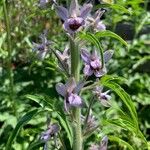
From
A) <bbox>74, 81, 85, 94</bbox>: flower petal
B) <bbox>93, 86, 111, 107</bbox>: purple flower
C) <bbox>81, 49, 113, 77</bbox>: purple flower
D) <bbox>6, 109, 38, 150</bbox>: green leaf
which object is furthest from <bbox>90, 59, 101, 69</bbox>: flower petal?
<bbox>6, 109, 38, 150</bbox>: green leaf

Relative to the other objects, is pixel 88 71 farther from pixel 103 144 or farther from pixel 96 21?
pixel 103 144

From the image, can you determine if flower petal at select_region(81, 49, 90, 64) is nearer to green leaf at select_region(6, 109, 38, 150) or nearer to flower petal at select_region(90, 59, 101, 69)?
flower petal at select_region(90, 59, 101, 69)

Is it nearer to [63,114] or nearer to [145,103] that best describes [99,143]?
[63,114]

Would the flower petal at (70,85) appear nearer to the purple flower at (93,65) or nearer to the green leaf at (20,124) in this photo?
the purple flower at (93,65)

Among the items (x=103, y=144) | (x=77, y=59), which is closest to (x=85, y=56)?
(x=77, y=59)

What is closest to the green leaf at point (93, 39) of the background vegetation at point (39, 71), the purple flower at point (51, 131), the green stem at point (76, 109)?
the green stem at point (76, 109)
